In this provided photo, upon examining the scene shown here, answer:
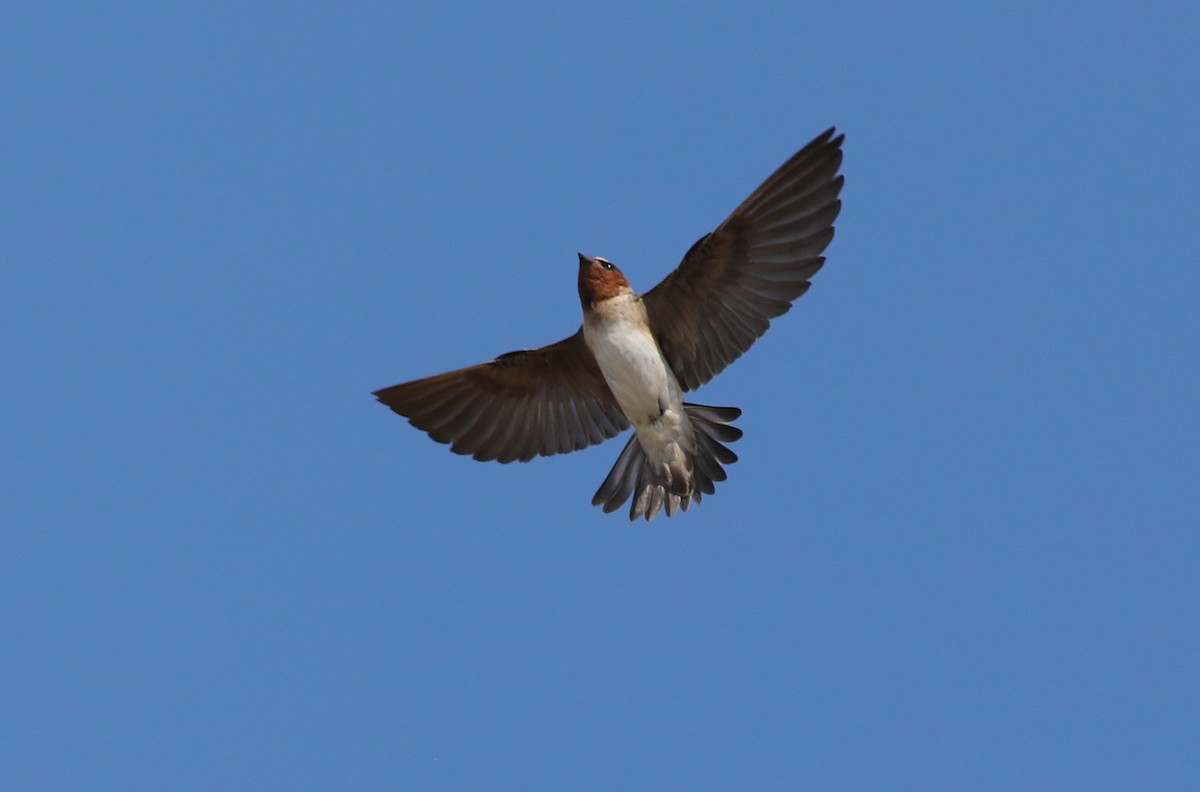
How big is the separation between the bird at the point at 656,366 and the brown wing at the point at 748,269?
10 mm

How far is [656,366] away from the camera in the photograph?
12070 millimetres

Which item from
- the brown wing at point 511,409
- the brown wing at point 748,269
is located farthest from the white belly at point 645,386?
the brown wing at point 511,409

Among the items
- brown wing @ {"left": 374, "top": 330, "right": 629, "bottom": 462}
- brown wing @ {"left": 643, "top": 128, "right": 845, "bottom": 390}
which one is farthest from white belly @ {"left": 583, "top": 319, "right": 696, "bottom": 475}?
brown wing @ {"left": 374, "top": 330, "right": 629, "bottom": 462}

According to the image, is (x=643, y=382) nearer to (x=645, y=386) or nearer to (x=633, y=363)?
(x=645, y=386)

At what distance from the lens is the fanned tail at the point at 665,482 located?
1227 cm

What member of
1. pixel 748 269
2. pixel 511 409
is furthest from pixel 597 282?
pixel 511 409

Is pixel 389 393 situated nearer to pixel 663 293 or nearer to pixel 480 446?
pixel 480 446

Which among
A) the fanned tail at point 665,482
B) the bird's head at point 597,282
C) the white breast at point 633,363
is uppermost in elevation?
the bird's head at point 597,282

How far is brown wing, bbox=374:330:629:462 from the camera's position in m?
12.9

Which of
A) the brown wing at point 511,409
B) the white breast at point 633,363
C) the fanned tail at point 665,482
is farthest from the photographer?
the brown wing at point 511,409

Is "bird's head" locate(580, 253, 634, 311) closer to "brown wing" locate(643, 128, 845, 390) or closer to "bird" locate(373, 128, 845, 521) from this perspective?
"bird" locate(373, 128, 845, 521)

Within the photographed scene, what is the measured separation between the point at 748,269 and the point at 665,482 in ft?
6.47

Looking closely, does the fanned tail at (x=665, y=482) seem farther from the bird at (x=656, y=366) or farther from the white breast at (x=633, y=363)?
the white breast at (x=633, y=363)

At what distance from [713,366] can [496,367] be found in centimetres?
194
